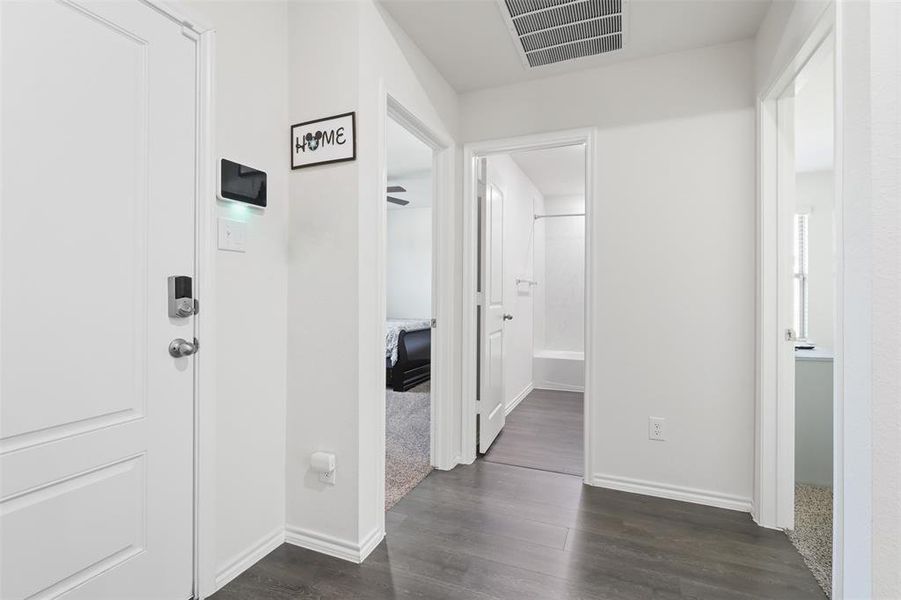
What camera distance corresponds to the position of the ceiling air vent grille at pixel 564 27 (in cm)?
191

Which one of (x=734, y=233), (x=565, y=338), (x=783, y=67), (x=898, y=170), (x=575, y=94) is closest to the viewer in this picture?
(x=898, y=170)

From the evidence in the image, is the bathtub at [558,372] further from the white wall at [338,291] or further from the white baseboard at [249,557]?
the white baseboard at [249,557]

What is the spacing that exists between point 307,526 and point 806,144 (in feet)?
15.3

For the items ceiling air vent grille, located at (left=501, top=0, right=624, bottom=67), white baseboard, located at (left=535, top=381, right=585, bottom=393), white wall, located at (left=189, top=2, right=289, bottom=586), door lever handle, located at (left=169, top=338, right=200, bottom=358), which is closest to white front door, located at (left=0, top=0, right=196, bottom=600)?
door lever handle, located at (left=169, top=338, right=200, bottom=358)

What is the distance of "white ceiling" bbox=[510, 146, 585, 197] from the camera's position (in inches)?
153

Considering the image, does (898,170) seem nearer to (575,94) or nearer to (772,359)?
(772,359)

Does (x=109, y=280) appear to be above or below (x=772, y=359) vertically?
above

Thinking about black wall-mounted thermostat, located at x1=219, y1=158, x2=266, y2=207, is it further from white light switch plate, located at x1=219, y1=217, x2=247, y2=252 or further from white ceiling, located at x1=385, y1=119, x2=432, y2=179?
white ceiling, located at x1=385, y1=119, x2=432, y2=179

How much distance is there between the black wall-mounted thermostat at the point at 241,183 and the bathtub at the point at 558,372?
3900 mm

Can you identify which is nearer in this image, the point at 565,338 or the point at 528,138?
the point at 528,138

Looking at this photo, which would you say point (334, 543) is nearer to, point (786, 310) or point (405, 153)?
point (786, 310)

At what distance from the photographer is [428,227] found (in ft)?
22.7

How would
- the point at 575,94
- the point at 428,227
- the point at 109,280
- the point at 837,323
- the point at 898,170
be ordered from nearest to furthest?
the point at 898,170 → the point at 837,323 → the point at 109,280 → the point at 575,94 → the point at 428,227

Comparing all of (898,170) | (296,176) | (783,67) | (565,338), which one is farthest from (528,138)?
(565,338)
